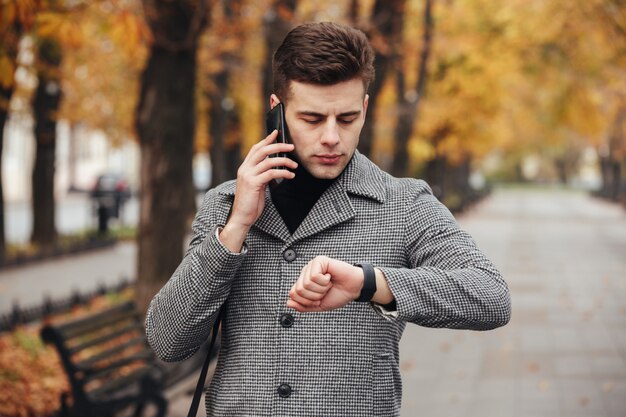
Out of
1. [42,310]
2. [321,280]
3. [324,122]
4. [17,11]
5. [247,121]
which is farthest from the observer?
[247,121]

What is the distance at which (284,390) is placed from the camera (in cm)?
261

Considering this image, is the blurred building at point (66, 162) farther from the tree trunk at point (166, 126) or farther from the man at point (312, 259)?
the man at point (312, 259)

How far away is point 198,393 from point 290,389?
0.96 feet

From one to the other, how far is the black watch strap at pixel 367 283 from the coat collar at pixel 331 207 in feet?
Result: 0.98

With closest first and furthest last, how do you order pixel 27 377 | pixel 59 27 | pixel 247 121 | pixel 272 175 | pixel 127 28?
pixel 272 175, pixel 59 27, pixel 127 28, pixel 27 377, pixel 247 121

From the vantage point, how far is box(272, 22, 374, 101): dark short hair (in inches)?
98.4

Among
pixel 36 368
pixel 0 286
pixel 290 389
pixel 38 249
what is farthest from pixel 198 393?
pixel 38 249

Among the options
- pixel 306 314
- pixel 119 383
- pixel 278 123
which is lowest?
pixel 119 383

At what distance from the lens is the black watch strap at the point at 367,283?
92.0 inches

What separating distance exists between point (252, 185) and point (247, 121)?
28252 millimetres

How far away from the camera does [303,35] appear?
2547mm

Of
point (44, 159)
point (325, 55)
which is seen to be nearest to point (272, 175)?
point (325, 55)

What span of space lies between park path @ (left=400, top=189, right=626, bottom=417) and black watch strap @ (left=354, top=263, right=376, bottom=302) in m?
5.64

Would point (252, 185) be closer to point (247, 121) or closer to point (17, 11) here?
point (17, 11)
